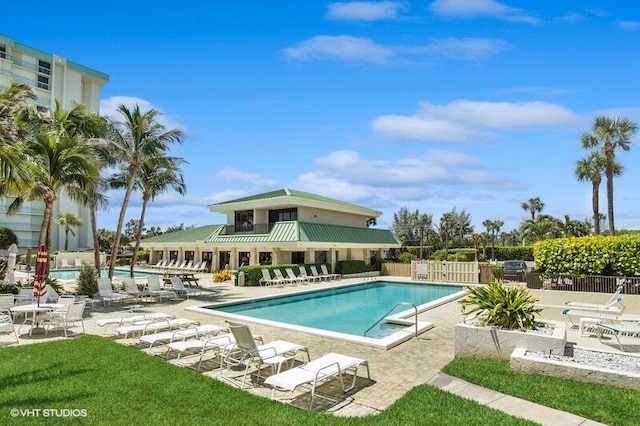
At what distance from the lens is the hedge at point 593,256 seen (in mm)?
15273

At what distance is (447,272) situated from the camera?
26859mm

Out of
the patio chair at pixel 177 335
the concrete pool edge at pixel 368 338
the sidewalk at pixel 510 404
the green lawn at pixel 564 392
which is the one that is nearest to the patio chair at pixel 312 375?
the sidewalk at pixel 510 404

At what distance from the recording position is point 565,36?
1162cm

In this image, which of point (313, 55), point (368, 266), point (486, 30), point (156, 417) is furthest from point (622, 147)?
point (156, 417)

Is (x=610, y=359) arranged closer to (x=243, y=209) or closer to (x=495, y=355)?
(x=495, y=355)

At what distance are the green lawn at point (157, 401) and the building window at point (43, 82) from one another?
60.3 metres

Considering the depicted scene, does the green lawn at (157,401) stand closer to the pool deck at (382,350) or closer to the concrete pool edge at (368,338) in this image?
the pool deck at (382,350)

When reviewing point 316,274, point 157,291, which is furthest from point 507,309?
point 316,274

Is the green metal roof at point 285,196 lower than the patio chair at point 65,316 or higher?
higher

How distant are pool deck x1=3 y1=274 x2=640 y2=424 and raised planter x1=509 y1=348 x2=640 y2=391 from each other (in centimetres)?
141

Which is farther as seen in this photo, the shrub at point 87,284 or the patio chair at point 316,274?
the patio chair at point 316,274

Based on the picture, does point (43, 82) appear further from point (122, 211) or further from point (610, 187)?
point (610, 187)

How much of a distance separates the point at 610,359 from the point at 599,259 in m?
9.70

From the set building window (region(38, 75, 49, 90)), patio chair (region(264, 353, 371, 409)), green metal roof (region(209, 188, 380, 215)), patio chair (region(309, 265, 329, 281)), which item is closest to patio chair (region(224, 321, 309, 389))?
patio chair (region(264, 353, 371, 409))
